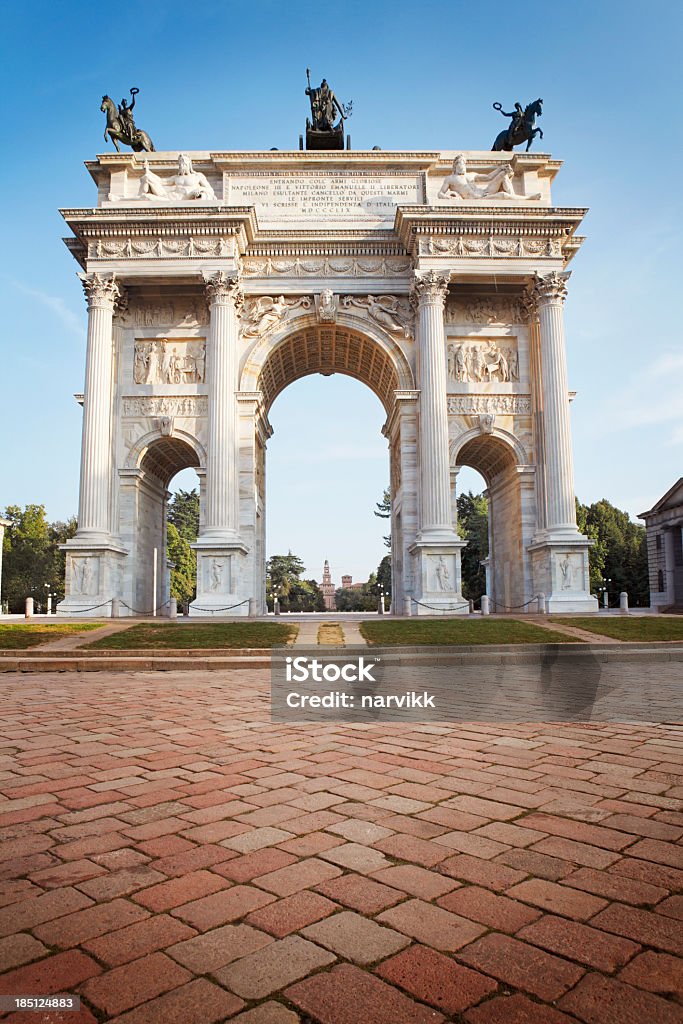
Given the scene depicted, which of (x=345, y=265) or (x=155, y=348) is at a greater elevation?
(x=345, y=265)

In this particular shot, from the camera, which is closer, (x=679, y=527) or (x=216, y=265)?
(x=216, y=265)

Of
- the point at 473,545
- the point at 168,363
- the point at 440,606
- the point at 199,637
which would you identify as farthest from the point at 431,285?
the point at 473,545

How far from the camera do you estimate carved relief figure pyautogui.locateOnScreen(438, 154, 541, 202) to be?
30531 mm

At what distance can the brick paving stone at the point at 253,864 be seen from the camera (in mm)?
3283

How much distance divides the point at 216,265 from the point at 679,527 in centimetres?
3469

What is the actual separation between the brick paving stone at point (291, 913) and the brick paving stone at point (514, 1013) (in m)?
0.78

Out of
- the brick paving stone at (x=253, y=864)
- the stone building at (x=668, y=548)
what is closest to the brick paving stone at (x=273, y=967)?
the brick paving stone at (x=253, y=864)

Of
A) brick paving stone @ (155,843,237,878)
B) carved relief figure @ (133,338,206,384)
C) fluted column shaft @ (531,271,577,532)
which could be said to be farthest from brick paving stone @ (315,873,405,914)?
carved relief figure @ (133,338,206,384)

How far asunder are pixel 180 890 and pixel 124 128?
35.4 meters

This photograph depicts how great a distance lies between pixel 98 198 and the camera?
31297mm

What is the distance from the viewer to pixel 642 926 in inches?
109

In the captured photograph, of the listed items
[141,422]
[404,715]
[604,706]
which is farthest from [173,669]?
[141,422]

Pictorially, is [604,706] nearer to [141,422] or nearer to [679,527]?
[141,422]

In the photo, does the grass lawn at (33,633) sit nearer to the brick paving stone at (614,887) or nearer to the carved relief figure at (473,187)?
the brick paving stone at (614,887)
